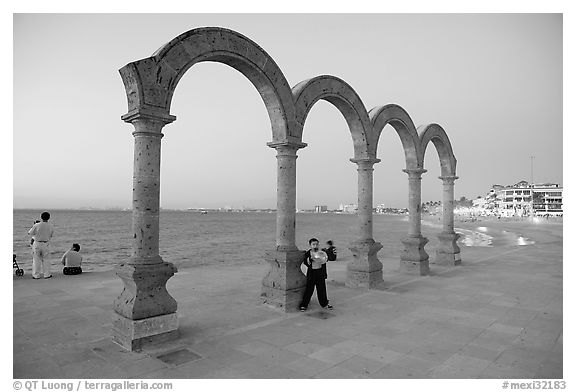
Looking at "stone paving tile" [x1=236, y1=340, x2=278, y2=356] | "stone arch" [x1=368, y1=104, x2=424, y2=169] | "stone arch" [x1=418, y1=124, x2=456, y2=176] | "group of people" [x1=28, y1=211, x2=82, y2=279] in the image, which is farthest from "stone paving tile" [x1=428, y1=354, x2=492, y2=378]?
"group of people" [x1=28, y1=211, x2=82, y2=279]

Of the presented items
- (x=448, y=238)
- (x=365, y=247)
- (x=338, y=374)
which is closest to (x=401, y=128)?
(x=365, y=247)

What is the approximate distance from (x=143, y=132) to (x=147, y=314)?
2.86 m

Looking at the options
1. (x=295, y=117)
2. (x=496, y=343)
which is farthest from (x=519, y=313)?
(x=295, y=117)

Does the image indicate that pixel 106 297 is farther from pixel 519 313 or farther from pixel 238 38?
pixel 519 313

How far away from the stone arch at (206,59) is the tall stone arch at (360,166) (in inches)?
52.5

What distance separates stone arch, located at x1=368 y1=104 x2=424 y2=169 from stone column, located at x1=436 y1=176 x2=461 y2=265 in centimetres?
304

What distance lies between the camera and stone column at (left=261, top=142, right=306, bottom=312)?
793 centimetres

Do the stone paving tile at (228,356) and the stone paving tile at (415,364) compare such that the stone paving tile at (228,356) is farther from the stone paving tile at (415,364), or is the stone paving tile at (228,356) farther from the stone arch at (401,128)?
the stone arch at (401,128)

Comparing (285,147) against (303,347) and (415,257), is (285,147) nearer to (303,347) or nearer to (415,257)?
(303,347)

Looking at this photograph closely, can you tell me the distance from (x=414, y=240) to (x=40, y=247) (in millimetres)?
11353

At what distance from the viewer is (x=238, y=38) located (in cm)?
709

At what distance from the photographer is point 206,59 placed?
676 cm

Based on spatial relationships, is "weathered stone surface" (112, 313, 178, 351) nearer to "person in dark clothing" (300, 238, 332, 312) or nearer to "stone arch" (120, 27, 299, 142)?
"person in dark clothing" (300, 238, 332, 312)

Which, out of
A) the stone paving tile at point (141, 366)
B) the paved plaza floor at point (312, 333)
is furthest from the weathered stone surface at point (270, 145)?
the paved plaza floor at point (312, 333)
